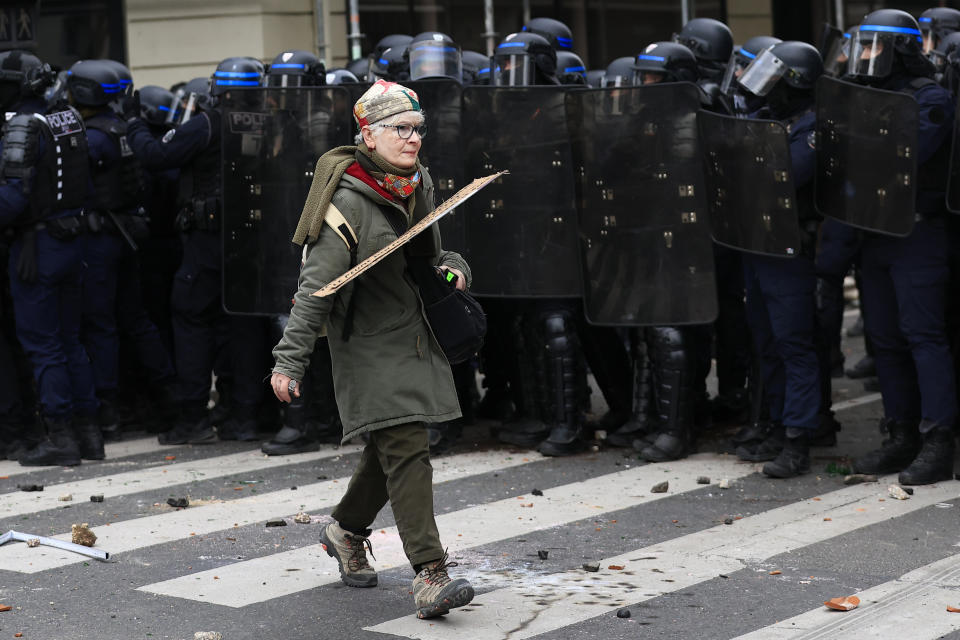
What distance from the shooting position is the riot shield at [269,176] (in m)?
8.01

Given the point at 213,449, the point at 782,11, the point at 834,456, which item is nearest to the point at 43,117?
the point at 213,449

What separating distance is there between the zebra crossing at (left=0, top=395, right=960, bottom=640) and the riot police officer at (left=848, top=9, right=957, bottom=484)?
239 mm

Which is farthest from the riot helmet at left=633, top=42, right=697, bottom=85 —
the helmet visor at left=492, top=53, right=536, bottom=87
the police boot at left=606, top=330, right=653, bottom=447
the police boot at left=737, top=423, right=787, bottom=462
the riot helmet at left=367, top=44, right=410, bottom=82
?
the police boot at left=737, top=423, right=787, bottom=462

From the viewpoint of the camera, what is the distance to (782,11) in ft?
66.4

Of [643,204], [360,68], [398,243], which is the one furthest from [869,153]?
[360,68]

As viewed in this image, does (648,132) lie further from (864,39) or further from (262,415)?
(262,415)

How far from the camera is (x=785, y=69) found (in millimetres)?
7242

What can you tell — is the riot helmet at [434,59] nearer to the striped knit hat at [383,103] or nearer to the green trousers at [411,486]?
the striped knit hat at [383,103]

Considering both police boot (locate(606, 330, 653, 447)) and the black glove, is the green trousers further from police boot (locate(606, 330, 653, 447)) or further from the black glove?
the black glove

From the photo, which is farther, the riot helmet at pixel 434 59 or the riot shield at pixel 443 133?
the riot helmet at pixel 434 59

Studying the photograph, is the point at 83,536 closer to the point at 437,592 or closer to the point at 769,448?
the point at 437,592

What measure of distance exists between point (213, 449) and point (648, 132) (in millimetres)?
3043

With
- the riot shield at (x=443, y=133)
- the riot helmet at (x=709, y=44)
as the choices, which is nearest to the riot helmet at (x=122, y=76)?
the riot shield at (x=443, y=133)

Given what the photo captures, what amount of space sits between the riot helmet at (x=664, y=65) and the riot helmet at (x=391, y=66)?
1.51m
